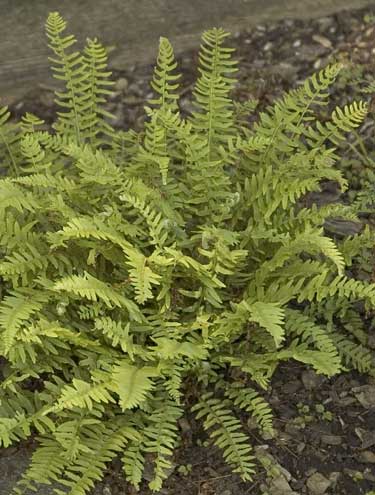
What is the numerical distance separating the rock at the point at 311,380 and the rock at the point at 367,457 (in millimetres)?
359

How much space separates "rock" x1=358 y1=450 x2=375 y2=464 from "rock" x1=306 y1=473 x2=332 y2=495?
174 mm

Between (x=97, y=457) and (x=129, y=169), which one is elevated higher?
(x=129, y=169)

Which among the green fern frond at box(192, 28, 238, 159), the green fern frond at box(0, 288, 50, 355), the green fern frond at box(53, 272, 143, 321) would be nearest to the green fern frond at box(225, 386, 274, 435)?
the green fern frond at box(53, 272, 143, 321)

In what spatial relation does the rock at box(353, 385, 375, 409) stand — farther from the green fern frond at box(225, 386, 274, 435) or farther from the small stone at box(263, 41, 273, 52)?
the small stone at box(263, 41, 273, 52)

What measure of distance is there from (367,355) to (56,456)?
1340mm

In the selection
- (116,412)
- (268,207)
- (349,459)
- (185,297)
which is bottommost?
(349,459)

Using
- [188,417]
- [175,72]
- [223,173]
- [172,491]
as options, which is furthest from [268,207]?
[175,72]

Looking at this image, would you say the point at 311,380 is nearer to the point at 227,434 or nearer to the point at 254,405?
the point at 254,405

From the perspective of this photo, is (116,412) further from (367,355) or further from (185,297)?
(367,355)

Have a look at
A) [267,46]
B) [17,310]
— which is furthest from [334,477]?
[267,46]

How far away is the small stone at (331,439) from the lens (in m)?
3.50

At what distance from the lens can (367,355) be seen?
3.68 m

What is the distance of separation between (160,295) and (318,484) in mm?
934

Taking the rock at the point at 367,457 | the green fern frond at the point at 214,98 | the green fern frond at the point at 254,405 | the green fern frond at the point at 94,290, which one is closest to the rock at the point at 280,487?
the green fern frond at the point at 254,405
